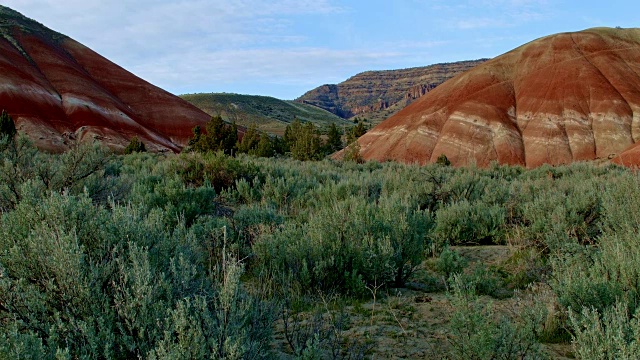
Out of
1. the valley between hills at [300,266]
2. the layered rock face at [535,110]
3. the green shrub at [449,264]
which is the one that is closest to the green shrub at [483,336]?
the valley between hills at [300,266]

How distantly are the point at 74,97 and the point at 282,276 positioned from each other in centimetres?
5610

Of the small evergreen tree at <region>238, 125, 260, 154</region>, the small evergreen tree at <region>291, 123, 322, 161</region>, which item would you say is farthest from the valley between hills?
the small evergreen tree at <region>238, 125, 260, 154</region>

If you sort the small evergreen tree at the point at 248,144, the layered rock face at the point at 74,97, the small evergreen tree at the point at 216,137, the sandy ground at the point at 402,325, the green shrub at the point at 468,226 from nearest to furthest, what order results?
the sandy ground at the point at 402,325 → the green shrub at the point at 468,226 → the small evergreen tree at the point at 216,137 → the small evergreen tree at the point at 248,144 → the layered rock face at the point at 74,97

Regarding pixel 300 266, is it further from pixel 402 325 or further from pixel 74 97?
pixel 74 97

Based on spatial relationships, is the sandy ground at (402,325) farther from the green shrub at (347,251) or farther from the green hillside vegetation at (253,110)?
the green hillside vegetation at (253,110)

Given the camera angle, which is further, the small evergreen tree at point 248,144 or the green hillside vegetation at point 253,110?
the green hillside vegetation at point 253,110

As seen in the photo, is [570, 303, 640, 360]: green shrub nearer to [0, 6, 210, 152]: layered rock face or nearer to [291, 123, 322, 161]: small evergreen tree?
[291, 123, 322, 161]: small evergreen tree

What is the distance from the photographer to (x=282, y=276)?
4.69 meters

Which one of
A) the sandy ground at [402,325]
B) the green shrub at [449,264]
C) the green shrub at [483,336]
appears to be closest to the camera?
the green shrub at [483,336]

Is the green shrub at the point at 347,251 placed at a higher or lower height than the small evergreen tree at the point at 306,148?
lower

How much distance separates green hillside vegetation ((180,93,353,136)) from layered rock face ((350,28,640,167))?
54591mm

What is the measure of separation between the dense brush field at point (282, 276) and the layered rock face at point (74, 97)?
36.9 metres

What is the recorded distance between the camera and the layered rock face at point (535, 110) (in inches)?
1751

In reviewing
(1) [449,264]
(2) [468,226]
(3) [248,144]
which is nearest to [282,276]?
(1) [449,264]
